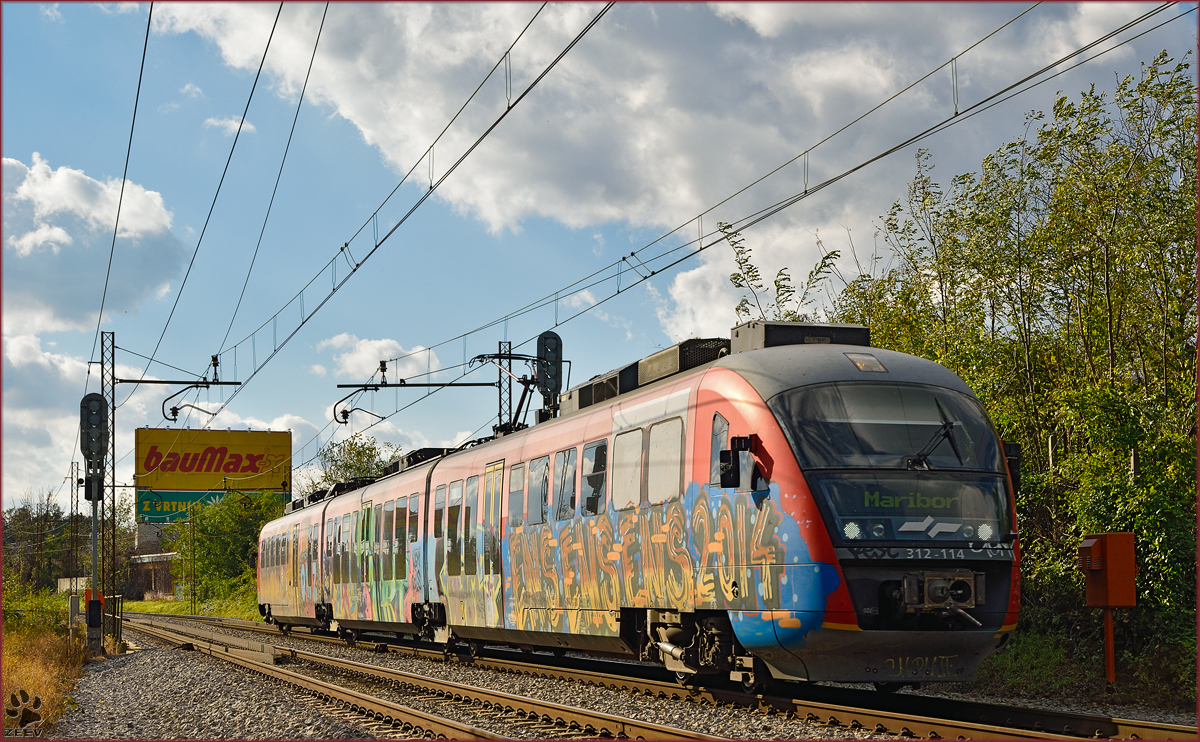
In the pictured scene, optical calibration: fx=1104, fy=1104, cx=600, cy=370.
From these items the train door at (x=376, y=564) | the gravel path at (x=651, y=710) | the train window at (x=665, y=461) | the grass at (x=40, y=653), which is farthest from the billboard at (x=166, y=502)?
the train window at (x=665, y=461)

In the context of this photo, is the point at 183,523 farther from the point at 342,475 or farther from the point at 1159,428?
the point at 1159,428

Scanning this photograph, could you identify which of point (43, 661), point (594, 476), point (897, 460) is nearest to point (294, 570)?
point (43, 661)

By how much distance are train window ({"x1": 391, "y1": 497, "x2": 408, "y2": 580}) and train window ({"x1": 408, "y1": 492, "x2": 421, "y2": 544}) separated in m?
0.29

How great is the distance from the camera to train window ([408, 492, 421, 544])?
2078cm

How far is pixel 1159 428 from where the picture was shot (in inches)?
552

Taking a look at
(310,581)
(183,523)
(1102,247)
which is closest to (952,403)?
(1102,247)

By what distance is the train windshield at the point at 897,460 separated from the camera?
9.94 m

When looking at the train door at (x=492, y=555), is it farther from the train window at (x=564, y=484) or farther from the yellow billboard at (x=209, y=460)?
the yellow billboard at (x=209, y=460)

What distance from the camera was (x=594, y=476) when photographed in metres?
13.7

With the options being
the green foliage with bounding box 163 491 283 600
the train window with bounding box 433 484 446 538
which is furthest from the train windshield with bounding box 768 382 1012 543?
the green foliage with bounding box 163 491 283 600

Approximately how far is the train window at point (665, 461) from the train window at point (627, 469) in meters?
0.25

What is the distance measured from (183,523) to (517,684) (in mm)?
64991

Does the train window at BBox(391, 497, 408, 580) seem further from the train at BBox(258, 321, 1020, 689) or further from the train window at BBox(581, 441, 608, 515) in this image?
the train window at BBox(581, 441, 608, 515)

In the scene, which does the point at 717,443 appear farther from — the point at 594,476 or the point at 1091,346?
the point at 1091,346
